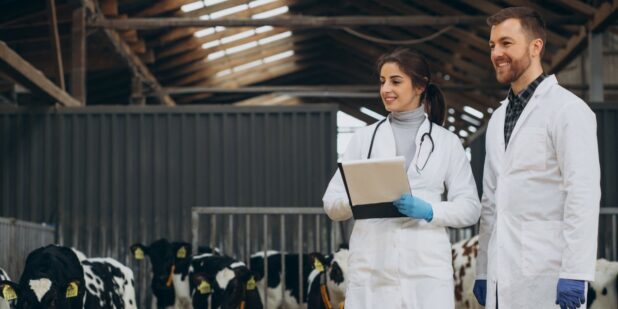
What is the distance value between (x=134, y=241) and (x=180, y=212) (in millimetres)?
588

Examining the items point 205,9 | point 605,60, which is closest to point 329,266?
point 205,9

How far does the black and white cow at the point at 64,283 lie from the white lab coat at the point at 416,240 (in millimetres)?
3862

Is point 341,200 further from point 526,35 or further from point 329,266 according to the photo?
point 329,266

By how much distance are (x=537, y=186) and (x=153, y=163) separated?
8519 mm

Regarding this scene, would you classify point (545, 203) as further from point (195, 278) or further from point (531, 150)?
point (195, 278)

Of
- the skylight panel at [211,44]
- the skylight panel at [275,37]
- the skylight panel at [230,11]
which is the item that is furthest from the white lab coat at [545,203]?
the skylight panel at [275,37]

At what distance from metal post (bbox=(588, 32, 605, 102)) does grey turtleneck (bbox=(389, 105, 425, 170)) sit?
10.9 m

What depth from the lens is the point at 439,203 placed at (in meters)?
4.13

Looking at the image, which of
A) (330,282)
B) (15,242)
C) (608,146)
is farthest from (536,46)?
(608,146)

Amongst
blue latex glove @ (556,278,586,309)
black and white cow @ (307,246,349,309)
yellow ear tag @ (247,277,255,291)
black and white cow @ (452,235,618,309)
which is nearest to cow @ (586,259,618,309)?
black and white cow @ (452,235,618,309)

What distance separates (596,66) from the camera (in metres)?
14.7

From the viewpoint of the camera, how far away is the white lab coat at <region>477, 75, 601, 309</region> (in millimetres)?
3635

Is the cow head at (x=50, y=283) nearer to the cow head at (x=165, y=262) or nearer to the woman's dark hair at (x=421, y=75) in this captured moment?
the cow head at (x=165, y=262)

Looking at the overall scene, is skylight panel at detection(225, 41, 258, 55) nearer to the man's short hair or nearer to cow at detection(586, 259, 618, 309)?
cow at detection(586, 259, 618, 309)
